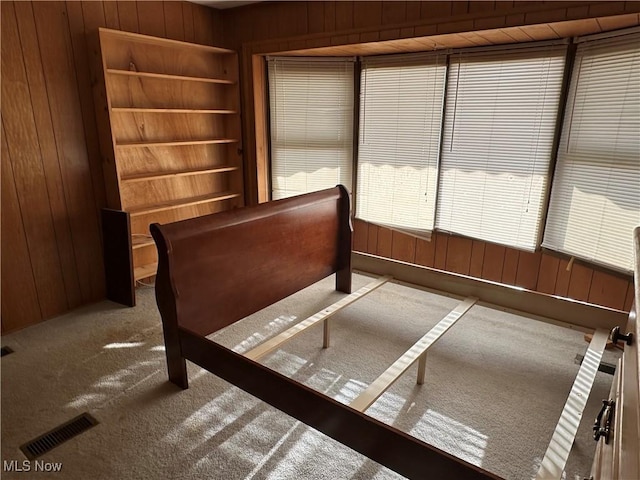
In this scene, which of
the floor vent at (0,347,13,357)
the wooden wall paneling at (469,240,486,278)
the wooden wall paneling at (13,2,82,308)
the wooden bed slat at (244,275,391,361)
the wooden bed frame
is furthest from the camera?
the wooden wall paneling at (469,240,486,278)

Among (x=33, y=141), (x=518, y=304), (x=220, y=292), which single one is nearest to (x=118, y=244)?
(x=33, y=141)

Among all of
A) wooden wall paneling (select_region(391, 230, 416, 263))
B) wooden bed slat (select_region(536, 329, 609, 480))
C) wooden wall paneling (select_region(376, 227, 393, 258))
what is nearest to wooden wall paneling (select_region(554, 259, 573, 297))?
wooden bed slat (select_region(536, 329, 609, 480))

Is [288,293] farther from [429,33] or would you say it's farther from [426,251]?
[429,33]

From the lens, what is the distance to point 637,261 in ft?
4.36

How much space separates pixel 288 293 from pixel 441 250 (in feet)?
5.54

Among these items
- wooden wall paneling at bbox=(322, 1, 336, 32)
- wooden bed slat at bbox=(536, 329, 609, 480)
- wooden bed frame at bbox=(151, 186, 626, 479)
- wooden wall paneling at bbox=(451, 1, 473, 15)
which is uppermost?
wooden wall paneling at bbox=(322, 1, 336, 32)

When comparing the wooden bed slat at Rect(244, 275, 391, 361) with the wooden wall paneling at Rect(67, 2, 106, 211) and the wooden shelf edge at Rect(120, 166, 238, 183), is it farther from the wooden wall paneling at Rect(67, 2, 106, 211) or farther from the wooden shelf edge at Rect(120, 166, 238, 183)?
the wooden wall paneling at Rect(67, 2, 106, 211)

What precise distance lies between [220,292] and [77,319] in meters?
1.49

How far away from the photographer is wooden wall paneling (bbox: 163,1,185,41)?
3.43 metres

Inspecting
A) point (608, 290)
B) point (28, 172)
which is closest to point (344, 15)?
point (28, 172)

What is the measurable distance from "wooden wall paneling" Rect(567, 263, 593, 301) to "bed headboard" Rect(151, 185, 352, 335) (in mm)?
1718

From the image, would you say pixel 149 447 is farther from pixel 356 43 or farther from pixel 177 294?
pixel 356 43

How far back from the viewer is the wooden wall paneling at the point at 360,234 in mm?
4164

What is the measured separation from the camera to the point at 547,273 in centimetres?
319
